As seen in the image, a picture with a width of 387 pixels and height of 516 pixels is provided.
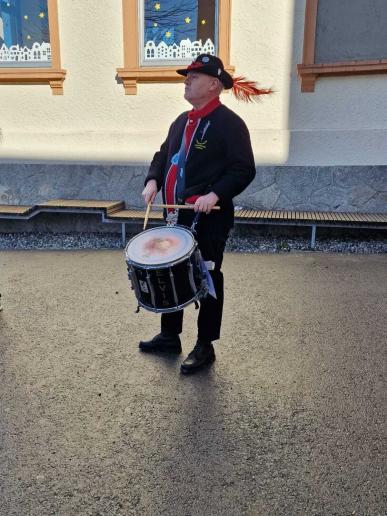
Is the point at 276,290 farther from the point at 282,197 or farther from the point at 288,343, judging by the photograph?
the point at 282,197

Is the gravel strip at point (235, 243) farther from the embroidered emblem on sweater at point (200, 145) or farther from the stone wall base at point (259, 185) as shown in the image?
the embroidered emblem on sweater at point (200, 145)

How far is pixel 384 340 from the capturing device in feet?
11.3

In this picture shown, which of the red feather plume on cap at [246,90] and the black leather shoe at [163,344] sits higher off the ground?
the red feather plume on cap at [246,90]

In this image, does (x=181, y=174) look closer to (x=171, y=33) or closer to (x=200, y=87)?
(x=200, y=87)

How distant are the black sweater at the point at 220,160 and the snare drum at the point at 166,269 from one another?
281mm

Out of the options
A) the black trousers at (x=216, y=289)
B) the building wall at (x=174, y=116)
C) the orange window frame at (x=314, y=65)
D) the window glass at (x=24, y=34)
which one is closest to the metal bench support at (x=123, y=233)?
the building wall at (x=174, y=116)

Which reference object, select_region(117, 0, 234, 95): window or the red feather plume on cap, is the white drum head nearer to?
the red feather plume on cap

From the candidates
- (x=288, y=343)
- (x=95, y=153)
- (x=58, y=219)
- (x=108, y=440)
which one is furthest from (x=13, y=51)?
(x=108, y=440)

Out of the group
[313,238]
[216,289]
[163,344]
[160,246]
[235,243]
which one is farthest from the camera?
[235,243]

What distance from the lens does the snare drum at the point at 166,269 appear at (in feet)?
8.52

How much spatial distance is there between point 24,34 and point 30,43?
0.18 metres

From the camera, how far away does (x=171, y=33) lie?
22.6 feet

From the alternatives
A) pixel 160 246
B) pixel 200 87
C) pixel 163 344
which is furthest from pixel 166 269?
pixel 200 87

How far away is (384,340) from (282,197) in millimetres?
3583
